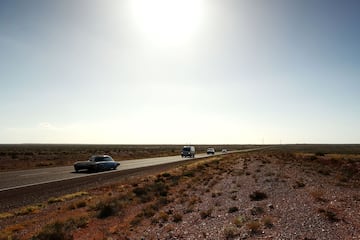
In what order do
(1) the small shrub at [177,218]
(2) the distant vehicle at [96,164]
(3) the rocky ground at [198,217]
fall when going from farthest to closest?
(2) the distant vehicle at [96,164]
(1) the small shrub at [177,218]
(3) the rocky ground at [198,217]

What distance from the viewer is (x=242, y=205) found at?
1238cm

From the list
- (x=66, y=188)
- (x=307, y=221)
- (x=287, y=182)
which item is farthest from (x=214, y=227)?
(x=66, y=188)

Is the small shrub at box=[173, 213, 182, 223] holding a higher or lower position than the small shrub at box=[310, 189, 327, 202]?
lower

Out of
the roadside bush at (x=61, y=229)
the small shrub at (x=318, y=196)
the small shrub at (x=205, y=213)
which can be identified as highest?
the small shrub at (x=318, y=196)

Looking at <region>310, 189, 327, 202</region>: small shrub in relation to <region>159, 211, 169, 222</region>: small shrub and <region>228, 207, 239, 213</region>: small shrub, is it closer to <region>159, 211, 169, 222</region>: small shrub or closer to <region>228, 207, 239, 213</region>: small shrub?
<region>228, 207, 239, 213</region>: small shrub

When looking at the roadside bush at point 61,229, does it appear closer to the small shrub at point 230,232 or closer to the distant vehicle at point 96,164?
the small shrub at point 230,232

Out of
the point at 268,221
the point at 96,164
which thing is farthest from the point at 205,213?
the point at 96,164

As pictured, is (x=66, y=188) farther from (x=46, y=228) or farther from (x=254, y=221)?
(x=254, y=221)

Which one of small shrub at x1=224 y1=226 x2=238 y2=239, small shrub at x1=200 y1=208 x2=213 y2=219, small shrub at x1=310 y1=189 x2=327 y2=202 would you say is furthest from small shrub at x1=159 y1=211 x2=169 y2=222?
small shrub at x1=310 y1=189 x2=327 y2=202

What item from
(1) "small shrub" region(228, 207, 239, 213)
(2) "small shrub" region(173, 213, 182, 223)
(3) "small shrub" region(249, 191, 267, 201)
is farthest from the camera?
(3) "small shrub" region(249, 191, 267, 201)

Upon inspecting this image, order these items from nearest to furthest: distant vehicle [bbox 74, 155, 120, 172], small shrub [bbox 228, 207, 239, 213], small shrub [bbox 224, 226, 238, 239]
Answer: small shrub [bbox 224, 226, 238, 239] → small shrub [bbox 228, 207, 239, 213] → distant vehicle [bbox 74, 155, 120, 172]

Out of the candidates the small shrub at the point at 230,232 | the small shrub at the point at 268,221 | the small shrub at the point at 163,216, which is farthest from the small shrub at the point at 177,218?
the small shrub at the point at 268,221

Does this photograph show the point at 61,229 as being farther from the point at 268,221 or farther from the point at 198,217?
the point at 268,221

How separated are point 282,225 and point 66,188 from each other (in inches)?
572
